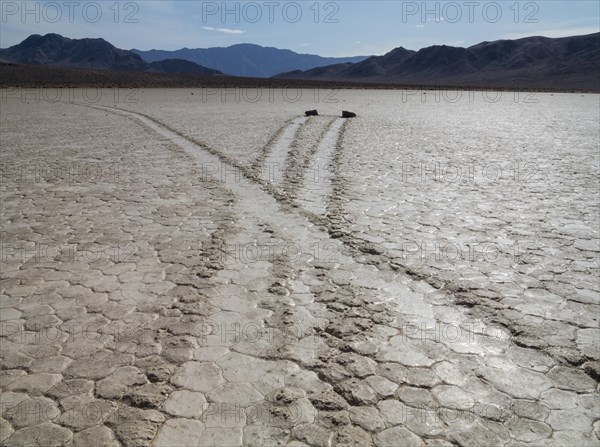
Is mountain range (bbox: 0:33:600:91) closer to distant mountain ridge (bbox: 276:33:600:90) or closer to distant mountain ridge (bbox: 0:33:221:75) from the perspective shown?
distant mountain ridge (bbox: 276:33:600:90)

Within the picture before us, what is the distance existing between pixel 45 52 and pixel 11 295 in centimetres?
19044

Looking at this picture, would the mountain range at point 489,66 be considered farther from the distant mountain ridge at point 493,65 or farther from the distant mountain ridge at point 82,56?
the distant mountain ridge at point 82,56

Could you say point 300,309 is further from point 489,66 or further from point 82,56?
point 82,56

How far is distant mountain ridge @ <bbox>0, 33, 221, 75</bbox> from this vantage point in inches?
5797

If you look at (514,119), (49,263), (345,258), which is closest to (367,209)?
(345,258)

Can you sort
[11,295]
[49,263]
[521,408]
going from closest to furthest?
1. [521,408]
2. [11,295]
3. [49,263]

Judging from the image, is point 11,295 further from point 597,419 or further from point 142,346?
point 597,419

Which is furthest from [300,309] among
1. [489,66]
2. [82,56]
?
[82,56]

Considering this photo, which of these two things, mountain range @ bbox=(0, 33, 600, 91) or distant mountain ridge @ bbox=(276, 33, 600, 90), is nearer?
mountain range @ bbox=(0, 33, 600, 91)

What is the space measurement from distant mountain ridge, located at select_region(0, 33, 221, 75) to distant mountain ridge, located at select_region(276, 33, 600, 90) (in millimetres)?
54269

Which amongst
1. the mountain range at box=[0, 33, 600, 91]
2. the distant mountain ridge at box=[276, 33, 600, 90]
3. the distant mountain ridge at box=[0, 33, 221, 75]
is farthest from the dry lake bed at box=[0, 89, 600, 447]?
the distant mountain ridge at box=[0, 33, 221, 75]

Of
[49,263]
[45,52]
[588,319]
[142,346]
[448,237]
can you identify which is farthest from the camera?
[45,52]

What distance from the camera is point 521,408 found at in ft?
7.39

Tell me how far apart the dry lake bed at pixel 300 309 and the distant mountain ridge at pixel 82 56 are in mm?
143848
